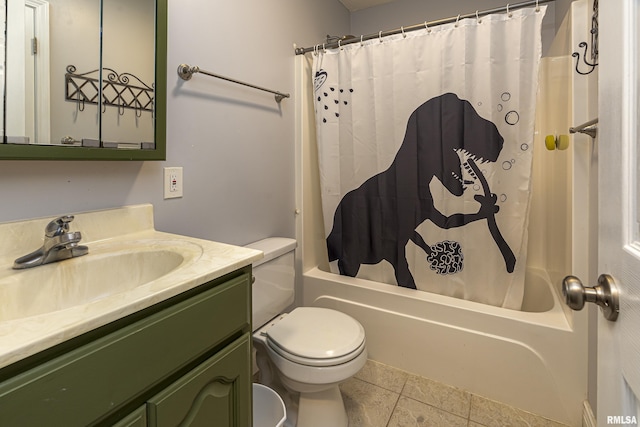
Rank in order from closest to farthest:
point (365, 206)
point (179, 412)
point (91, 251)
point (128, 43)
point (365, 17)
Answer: point (179, 412) < point (91, 251) < point (128, 43) < point (365, 206) < point (365, 17)

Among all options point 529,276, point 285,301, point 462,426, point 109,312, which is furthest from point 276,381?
point 529,276

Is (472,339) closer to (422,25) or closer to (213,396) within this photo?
(213,396)

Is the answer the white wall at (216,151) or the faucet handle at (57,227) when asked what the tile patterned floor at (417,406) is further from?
the faucet handle at (57,227)

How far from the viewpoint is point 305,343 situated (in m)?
1.27

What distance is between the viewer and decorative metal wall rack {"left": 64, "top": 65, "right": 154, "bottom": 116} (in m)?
0.93

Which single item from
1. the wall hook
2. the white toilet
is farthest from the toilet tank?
the wall hook

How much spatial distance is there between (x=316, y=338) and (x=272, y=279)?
0.35 metres

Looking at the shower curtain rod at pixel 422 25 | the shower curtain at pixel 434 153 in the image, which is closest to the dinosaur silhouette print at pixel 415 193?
Answer: the shower curtain at pixel 434 153

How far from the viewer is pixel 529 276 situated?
2.09 m

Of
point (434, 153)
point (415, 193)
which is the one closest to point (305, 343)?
point (415, 193)

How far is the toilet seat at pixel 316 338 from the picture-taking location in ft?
3.96

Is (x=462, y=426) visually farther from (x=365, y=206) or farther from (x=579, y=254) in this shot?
(x=365, y=206)

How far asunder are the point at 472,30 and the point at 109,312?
1.84 m

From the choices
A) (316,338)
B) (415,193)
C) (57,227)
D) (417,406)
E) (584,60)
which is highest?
(584,60)
